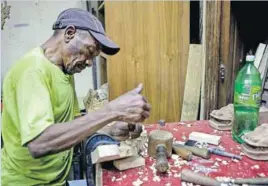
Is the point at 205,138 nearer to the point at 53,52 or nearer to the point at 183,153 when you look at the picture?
the point at 183,153

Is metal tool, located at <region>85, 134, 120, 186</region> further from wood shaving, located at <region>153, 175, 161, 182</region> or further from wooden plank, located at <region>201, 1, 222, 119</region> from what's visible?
wooden plank, located at <region>201, 1, 222, 119</region>

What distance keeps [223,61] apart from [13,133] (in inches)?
53.9

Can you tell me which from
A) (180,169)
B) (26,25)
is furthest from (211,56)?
(26,25)

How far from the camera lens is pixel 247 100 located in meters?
1.22

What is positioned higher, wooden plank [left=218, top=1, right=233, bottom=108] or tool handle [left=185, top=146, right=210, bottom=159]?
wooden plank [left=218, top=1, right=233, bottom=108]

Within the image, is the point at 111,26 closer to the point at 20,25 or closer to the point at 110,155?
the point at 110,155

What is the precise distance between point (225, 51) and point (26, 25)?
1858 millimetres

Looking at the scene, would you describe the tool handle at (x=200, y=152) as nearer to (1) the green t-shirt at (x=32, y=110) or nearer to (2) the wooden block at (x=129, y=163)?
(2) the wooden block at (x=129, y=163)

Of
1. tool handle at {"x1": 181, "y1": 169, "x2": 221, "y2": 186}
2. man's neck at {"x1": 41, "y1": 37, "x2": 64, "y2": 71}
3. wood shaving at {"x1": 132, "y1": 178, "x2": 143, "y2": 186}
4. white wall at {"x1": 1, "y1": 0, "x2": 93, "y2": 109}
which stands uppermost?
white wall at {"x1": 1, "y1": 0, "x2": 93, "y2": 109}

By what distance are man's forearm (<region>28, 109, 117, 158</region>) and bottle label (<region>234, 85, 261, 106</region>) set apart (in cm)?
55

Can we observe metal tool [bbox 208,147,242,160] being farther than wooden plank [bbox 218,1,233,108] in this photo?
No

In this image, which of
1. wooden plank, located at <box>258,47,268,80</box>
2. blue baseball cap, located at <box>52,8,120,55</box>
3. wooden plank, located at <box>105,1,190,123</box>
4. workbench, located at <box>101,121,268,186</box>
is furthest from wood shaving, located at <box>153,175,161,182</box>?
wooden plank, located at <box>258,47,268,80</box>

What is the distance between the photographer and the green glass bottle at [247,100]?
1.21 meters

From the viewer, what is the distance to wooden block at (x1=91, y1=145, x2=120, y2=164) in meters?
1.02
